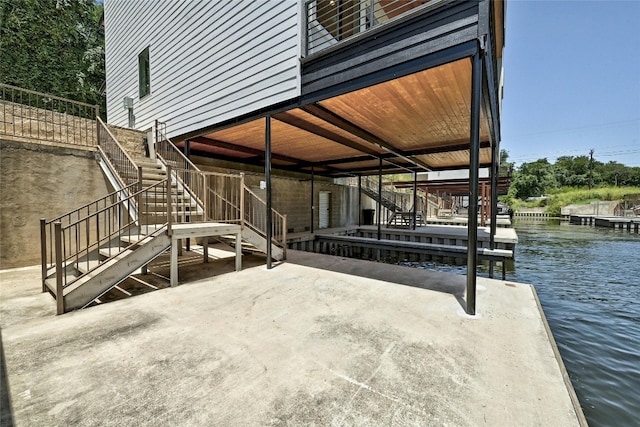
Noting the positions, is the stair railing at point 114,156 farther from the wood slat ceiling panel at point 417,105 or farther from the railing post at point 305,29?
the wood slat ceiling panel at point 417,105

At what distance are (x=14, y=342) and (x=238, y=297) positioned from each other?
2247mm

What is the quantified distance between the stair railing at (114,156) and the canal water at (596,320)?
8.31 m

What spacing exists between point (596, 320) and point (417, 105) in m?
4.87

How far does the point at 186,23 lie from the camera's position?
6840 millimetres

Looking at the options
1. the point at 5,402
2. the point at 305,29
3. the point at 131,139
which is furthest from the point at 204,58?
the point at 5,402

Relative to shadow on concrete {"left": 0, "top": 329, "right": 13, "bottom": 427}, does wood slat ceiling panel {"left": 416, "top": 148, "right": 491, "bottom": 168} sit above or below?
above

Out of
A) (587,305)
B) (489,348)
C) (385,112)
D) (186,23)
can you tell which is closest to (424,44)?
(385,112)

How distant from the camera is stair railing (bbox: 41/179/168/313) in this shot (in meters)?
3.29

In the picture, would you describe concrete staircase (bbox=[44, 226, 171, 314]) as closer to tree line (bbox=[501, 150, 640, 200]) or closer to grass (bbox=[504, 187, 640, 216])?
grass (bbox=[504, 187, 640, 216])

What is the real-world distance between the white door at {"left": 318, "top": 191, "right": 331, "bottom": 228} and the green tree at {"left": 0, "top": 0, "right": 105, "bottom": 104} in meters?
13.8

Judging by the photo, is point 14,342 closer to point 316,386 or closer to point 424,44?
point 316,386

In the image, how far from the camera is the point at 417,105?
4789 millimetres

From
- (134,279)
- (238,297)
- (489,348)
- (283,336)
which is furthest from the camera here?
(134,279)

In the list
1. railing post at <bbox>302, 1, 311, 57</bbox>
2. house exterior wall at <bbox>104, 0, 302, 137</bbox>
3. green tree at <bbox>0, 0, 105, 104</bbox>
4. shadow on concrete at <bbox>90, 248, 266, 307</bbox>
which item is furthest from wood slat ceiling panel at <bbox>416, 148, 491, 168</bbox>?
green tree at <bbox>0, 0, 105, 104</bbox>
